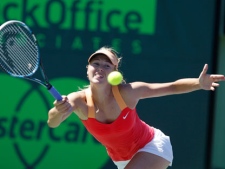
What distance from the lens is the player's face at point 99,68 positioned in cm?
447

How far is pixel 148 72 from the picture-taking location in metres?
6.38

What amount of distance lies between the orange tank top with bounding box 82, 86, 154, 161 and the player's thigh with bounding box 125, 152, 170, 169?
0.09m

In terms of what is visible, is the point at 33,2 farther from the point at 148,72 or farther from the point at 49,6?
the point at 148,72

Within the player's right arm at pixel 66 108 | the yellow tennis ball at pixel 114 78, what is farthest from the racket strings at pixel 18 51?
the yellow tennis ball at pixel 114 78

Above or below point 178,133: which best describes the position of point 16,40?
above

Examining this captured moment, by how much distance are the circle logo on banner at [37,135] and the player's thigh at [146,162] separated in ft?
5.54

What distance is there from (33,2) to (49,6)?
5.8 inches

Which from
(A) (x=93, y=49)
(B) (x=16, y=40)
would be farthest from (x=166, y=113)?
(B) (x=16, y=40)

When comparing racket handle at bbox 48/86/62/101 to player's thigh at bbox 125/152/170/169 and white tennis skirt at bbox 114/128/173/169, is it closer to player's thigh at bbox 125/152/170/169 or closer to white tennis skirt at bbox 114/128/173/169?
player's thigh at bbox 125/152/170/169

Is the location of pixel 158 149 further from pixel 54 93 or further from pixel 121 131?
pixel 54 93

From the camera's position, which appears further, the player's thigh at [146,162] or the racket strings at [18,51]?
the player's thigh at [146,162]

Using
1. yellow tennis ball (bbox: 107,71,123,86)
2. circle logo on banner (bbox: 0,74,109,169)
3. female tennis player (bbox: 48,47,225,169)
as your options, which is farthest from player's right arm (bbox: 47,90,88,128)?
circle logo on banner (bbox: 0,74,109,169)

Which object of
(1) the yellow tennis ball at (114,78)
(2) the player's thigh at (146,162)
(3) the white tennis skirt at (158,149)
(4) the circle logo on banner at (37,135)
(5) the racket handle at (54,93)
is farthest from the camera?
(4) the circle logo on banner at (37,135)

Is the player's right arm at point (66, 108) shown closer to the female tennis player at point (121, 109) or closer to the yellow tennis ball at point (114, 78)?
the female tennis player at point (121, 109)
